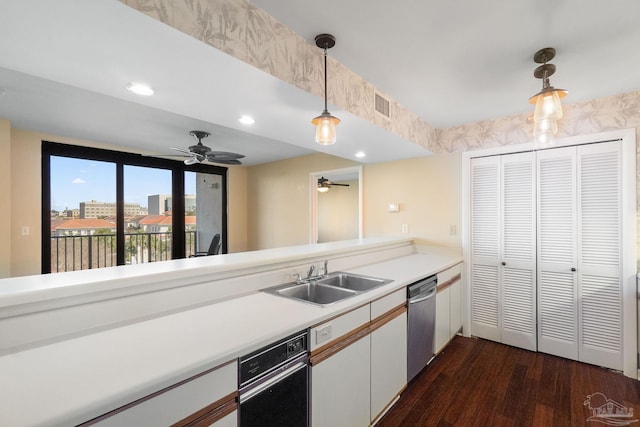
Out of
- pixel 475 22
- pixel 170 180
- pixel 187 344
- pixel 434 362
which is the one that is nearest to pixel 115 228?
pixel 170 180

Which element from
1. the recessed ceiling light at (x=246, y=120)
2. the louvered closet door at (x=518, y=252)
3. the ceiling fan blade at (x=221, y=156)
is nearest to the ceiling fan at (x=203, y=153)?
the ceiling fan blade at (x=221, y=156)

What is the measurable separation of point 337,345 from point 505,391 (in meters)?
1.66

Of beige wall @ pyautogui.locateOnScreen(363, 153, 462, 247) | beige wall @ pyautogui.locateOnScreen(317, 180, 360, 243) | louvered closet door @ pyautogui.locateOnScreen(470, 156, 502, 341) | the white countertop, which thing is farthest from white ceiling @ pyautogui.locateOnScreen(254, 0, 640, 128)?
beige wall @ pyautogui.locateOnScreen(317, 180, 360, 243)

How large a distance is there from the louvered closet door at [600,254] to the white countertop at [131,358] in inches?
95.3

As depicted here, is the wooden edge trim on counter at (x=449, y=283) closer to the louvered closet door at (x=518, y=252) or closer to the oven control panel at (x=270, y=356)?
the louvered closet door at (x=518, y=252)

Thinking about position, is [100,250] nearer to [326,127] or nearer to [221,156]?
[221,156]

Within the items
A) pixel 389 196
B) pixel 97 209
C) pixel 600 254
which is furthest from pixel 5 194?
pixel 600 254

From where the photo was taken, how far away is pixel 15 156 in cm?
353

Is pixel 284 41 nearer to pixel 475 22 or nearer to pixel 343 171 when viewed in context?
pixel 475 22

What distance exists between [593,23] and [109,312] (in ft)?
9.25

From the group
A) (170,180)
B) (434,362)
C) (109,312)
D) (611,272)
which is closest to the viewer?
(109,312)

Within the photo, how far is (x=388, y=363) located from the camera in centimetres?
194

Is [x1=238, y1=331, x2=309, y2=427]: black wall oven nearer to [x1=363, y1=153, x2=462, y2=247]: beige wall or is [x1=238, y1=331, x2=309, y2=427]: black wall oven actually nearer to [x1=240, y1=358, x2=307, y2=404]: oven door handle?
[x1=240, y1=358, x2=307, y2=404]: oven door handle

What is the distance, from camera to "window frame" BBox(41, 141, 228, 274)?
3.80 m
